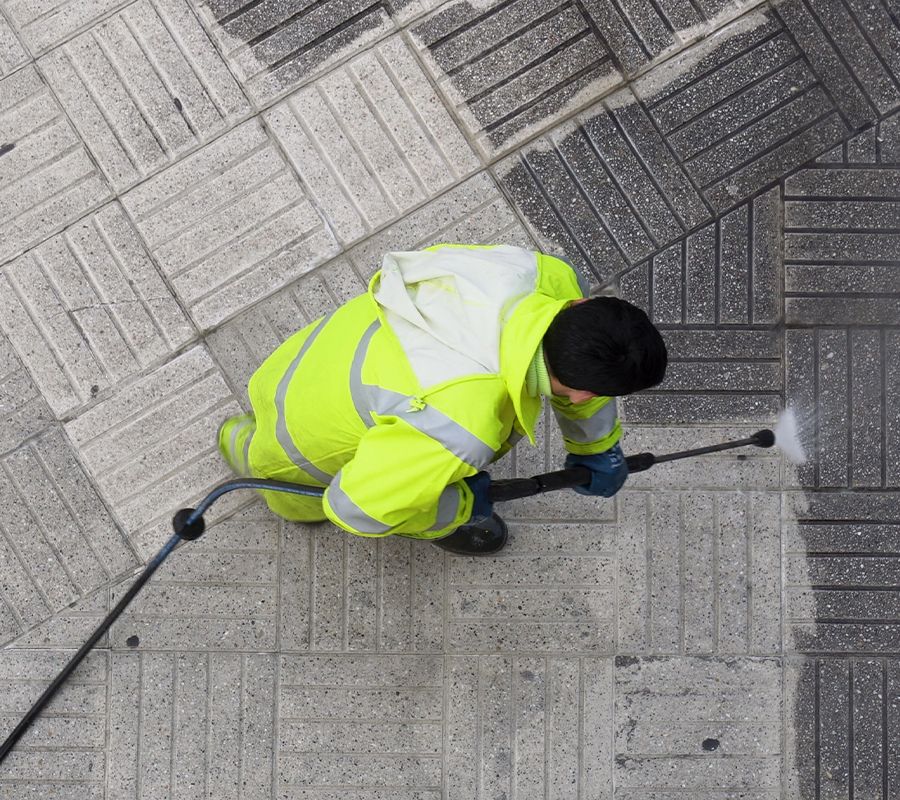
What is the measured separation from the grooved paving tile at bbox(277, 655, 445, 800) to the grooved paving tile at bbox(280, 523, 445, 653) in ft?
0.26

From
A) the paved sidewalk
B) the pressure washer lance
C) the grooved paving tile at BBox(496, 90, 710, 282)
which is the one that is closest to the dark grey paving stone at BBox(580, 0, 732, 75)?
the paved sidewalk

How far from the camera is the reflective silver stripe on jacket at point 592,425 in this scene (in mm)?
2484

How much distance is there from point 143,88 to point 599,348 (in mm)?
2506

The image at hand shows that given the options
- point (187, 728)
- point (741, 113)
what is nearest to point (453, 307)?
point (741, 113)

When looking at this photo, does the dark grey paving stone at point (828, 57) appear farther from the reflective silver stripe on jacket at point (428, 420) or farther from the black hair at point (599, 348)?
the reflective silver stripe on jacket at point (428, 420)

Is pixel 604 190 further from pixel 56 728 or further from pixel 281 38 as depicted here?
pixel 56 728

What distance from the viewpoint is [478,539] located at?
3217 millimetres

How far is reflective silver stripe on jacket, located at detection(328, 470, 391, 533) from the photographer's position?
2.17 meters

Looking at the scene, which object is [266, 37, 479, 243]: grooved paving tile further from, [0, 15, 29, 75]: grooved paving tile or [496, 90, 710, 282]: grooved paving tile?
[0, 15, 29, 75]: grooved paving tile

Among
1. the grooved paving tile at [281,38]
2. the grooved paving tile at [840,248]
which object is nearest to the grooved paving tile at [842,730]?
the grooved paving tile at [840,248]

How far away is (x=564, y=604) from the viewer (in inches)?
131

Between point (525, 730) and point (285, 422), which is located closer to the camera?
point (285, 422)

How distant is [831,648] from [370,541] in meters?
1.99

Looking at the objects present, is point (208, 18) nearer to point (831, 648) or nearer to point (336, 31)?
point (336, 31)
